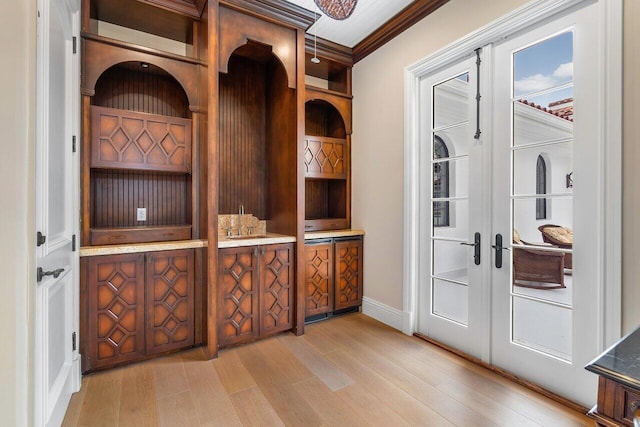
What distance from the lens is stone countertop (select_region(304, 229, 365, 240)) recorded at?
3.27m

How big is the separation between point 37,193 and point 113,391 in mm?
1517

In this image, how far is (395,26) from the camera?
3.04 meters

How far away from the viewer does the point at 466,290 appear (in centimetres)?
261

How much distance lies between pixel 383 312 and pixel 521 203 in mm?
1799

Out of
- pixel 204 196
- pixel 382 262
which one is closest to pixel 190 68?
pixel 204 196

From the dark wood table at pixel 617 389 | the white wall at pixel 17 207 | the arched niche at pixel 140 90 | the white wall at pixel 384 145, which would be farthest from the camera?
the white wall at pixel 384 145

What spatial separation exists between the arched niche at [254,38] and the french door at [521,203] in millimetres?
1341

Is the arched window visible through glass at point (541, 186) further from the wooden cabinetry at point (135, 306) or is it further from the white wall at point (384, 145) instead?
the wooden cabinetry at point (135, 306)

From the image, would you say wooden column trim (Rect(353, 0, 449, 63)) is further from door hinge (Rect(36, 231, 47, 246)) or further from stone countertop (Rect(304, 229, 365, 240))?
door hinge (Rect(36, 231, 47, 246))

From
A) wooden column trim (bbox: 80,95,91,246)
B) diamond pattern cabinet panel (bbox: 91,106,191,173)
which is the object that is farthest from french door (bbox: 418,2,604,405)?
wooden column trim (bbox: 80,95,91,246)

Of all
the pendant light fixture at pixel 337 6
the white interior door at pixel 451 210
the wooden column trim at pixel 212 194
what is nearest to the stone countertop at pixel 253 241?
the wooden column trim at pixel 212 194

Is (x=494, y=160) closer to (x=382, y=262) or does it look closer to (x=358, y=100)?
(x=382, y=262)

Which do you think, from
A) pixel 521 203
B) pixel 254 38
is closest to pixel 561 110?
pixel 521 203

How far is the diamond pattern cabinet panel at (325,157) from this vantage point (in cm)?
345
